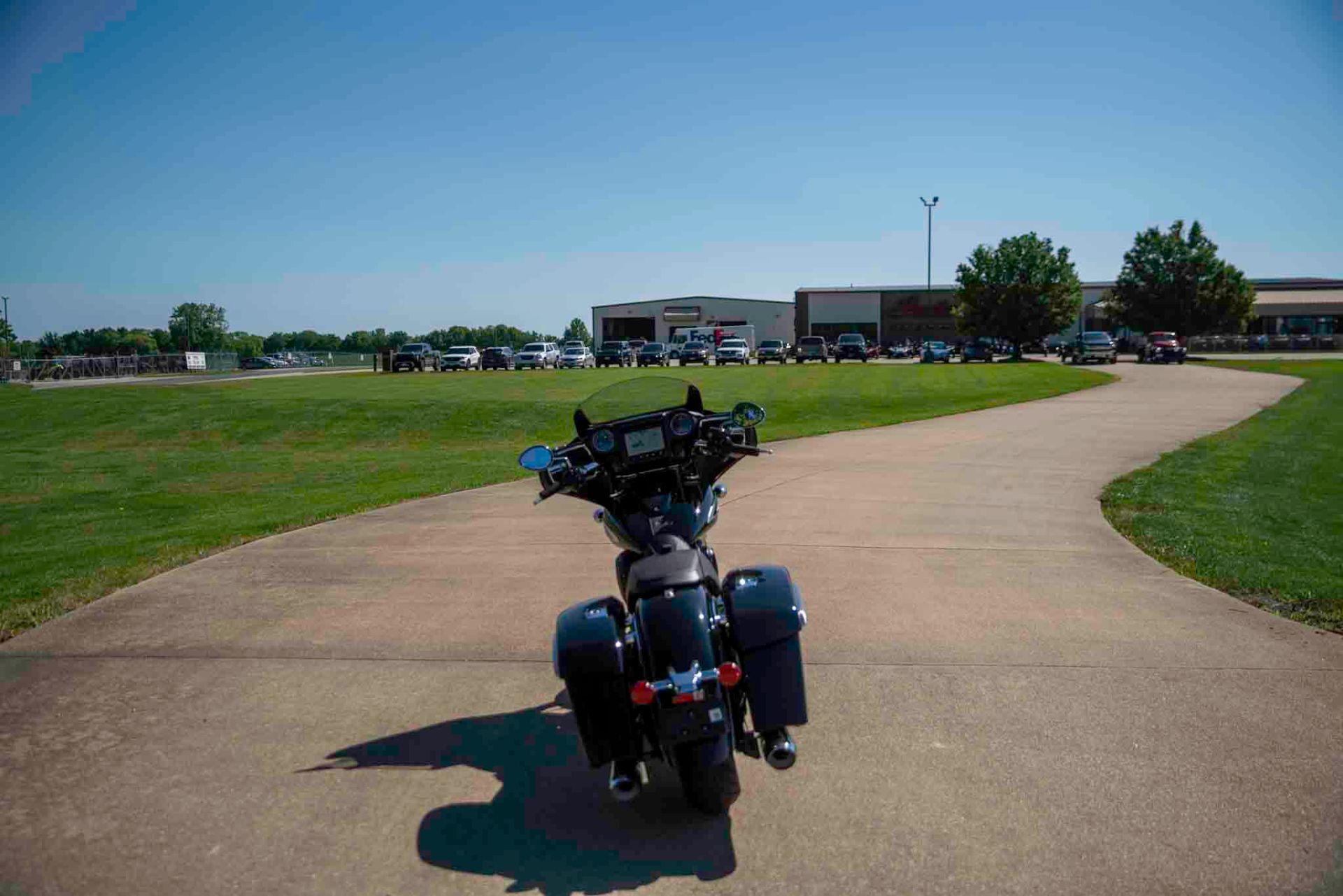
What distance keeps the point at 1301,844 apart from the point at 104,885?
4212 millimetres

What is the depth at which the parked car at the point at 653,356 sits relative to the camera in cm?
6134

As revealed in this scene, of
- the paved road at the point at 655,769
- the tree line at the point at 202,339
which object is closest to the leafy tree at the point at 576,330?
the tree line at the point at 202,339

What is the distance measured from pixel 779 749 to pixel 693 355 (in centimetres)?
5886

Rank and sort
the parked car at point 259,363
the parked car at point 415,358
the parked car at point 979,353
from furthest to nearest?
the parked car at point 259,363
the parked car at point 979,353
the parked car at point 415,358

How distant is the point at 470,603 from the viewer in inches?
281

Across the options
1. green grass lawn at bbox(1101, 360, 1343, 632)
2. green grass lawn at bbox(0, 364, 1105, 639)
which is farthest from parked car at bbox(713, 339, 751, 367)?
green grass lawn at bbox(1101, 360, 1343, 632)

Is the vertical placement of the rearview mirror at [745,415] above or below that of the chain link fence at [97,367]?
above

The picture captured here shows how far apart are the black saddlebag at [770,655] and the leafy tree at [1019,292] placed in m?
71.1

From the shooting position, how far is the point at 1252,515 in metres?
10.7

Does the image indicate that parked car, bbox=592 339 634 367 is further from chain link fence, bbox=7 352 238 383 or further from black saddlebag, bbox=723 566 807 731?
black saddlebag, bbox=723 566 807 731

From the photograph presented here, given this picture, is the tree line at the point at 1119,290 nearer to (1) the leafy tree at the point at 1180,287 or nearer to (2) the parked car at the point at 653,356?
(1) the leafy tree at the point at 1180,287

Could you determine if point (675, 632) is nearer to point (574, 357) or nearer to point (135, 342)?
point (574, 357)

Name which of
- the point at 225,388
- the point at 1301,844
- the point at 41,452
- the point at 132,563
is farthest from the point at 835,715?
the point at 225,388

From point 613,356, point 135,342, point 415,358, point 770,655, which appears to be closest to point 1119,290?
point 613,356
